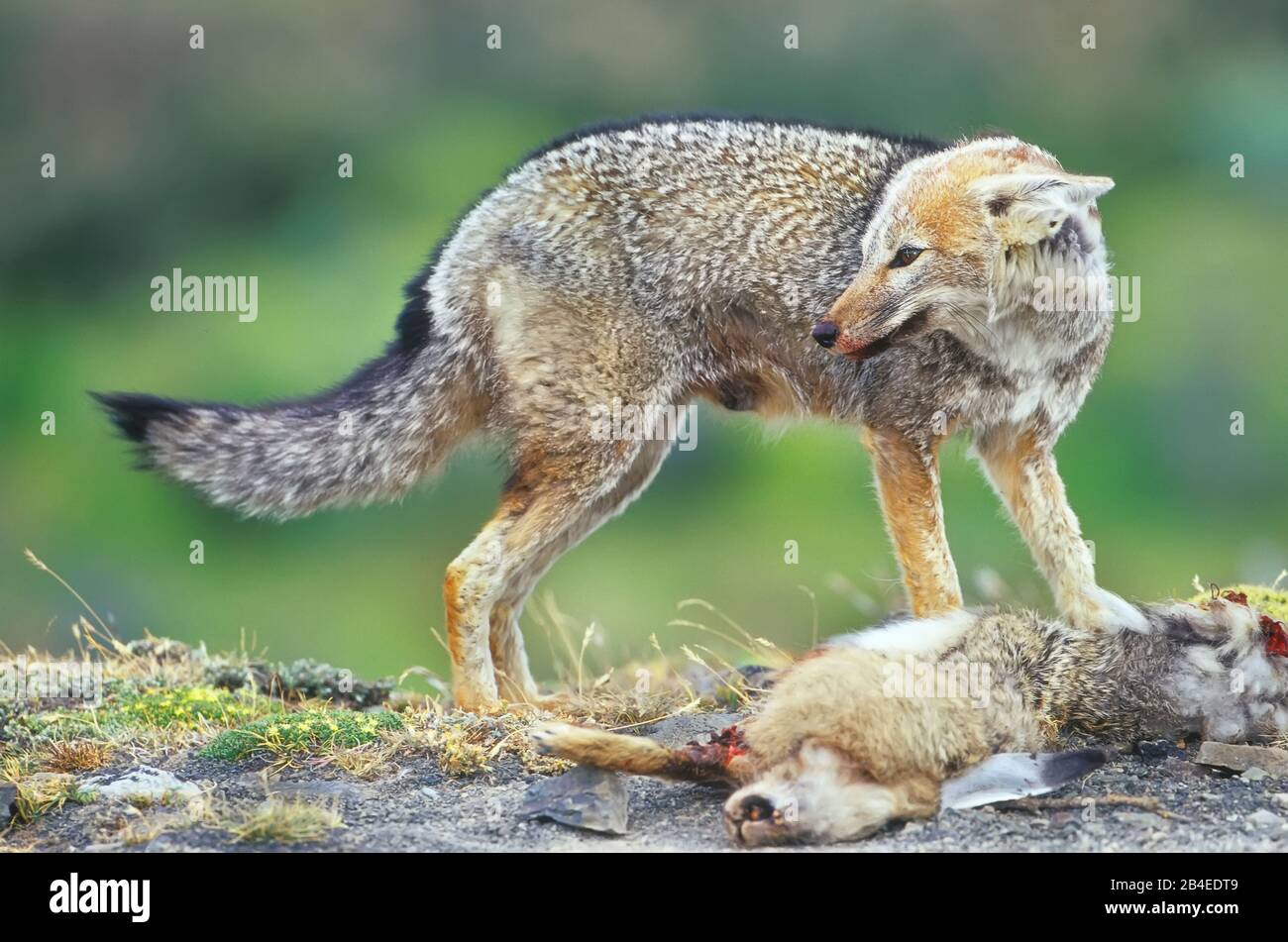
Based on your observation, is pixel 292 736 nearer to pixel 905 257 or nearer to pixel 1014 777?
pixel 1014 777

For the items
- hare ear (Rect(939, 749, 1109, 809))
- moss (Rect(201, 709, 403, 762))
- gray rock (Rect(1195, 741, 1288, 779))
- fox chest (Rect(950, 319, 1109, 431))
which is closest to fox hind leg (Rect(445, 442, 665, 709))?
moss (Rect(201, 709, 403, 762))

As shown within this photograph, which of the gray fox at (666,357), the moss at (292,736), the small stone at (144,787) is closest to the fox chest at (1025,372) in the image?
the gray fox at (666,357)

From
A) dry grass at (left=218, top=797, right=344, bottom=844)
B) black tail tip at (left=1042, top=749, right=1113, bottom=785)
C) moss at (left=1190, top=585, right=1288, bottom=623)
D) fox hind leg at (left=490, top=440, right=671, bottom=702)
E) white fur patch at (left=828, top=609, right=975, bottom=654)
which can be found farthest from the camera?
fox hind leg at (left=490, top=440, right=671, bottom=702)

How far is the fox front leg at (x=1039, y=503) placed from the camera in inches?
276

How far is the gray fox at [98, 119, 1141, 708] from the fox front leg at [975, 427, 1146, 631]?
0.04 ft

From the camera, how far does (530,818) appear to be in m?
5.14

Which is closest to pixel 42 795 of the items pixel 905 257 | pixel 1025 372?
pixel 905 257

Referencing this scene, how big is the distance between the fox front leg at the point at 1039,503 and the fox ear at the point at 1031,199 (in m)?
1.11

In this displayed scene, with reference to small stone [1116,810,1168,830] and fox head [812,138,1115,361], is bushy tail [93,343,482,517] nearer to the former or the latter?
fox head [812,138,1115,361]

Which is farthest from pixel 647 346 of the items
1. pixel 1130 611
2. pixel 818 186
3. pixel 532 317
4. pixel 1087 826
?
pixel 1087 826

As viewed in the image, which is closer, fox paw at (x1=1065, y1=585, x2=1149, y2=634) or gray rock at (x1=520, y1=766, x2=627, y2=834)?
gray rock at (x1=520, y1=766, x2=627, y2=834)

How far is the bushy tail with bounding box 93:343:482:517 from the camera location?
6.89m

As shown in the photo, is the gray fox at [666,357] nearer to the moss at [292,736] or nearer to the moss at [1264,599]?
the moss at [1264,599]

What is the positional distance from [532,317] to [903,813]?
312 cm
